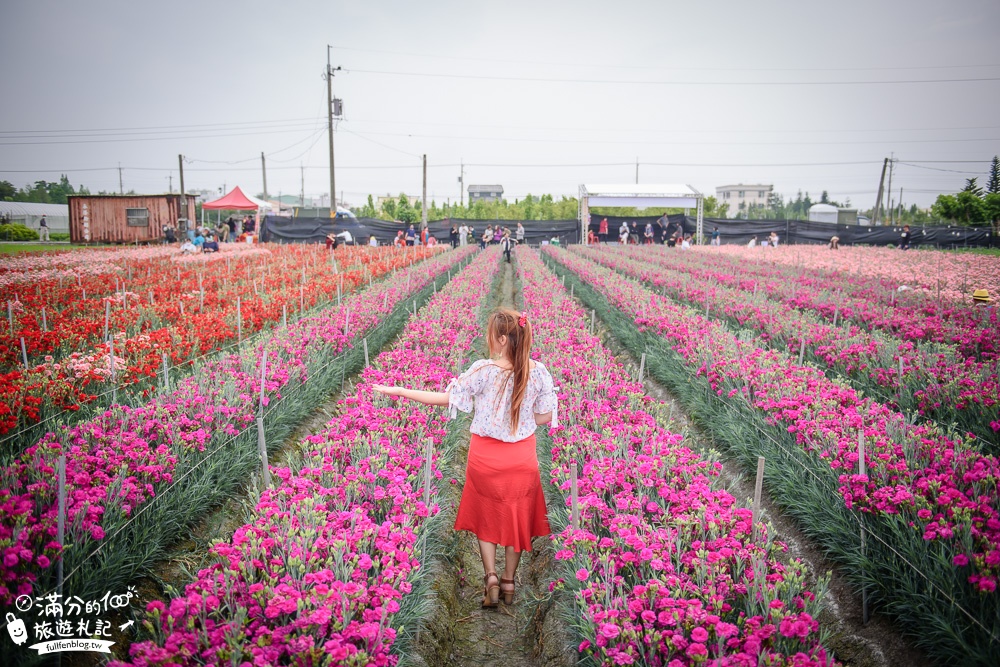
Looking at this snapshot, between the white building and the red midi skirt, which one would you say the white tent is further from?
the white building

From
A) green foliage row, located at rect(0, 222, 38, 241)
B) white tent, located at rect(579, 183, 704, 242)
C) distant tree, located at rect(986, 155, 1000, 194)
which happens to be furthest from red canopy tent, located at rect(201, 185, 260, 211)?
distant tree, located at rect(986, 155, 1000, 194)

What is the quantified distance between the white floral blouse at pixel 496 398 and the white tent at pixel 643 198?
3046 cm

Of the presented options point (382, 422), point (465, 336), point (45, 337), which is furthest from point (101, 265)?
point (382, 422)

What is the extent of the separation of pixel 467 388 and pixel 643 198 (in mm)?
31079

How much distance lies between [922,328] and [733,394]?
13.1ft

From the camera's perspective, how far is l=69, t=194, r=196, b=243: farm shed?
31844 mm

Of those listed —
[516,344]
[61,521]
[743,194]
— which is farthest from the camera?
[743,194]

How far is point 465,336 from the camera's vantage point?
7.36m

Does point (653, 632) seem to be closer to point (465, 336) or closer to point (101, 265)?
point (465, 336)

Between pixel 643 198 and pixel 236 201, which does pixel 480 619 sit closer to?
pixel 643 198

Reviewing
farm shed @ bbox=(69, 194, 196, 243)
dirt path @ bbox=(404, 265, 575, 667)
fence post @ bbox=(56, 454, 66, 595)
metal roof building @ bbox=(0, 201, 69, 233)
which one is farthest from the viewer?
metal roof building @ bbox=(0, 201, 69, 233)

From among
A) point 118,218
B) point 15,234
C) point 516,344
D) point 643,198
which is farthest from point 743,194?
point 516,344

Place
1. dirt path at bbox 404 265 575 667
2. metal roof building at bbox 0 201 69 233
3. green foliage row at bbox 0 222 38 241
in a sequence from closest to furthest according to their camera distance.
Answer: dirt path at bbox 404 265 575 667 < green foliage row at bbox 0 222 38 241 < metal roof building at bbox 0 201 69 233

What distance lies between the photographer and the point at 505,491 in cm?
331
